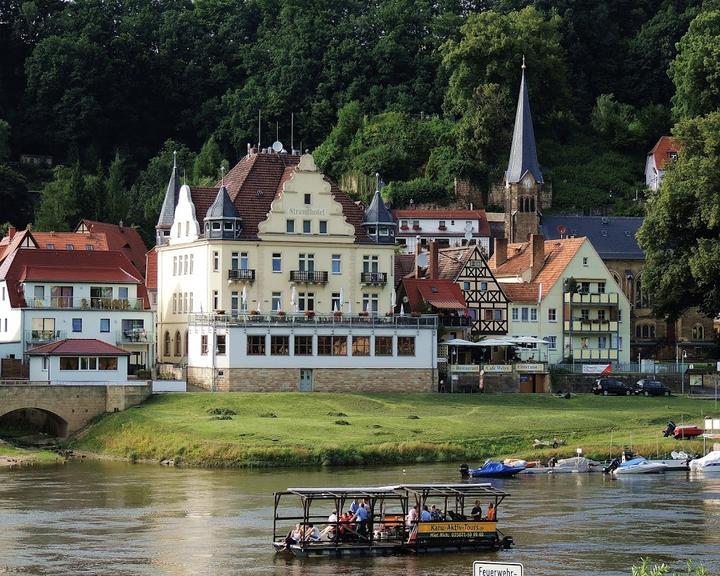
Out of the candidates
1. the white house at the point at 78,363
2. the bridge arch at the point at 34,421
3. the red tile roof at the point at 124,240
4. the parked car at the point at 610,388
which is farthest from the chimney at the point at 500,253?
the bridge arch at the point at 34,421

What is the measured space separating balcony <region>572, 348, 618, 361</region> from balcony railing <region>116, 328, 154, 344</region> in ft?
112

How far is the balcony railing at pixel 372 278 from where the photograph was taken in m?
→ 116

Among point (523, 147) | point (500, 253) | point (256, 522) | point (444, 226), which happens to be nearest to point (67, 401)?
point (256, 522)

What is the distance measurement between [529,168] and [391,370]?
6260cm

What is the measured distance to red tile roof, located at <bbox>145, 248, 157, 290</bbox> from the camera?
429 feet

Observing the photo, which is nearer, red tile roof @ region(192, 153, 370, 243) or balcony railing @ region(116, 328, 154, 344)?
balcony railing @ region(116, 328, 154, 344)

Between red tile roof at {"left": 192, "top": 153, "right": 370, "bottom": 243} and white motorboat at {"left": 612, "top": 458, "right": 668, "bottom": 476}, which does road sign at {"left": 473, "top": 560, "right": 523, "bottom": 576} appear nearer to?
white motorboat at {"left": 612, "top": 458, "right": 668, "bottom": 476}

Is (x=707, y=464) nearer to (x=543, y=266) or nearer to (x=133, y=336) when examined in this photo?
Result: (x=133, y=336)

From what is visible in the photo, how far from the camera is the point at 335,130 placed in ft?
612

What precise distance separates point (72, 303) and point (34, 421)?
11.7m

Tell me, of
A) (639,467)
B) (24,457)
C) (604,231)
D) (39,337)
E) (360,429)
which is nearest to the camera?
(639,467)

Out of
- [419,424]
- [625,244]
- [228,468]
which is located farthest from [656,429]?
[625,244]

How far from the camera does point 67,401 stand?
96938 millimetres

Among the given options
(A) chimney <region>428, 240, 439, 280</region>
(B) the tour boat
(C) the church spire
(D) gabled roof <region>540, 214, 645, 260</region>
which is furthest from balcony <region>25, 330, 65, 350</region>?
(C) the church spire
